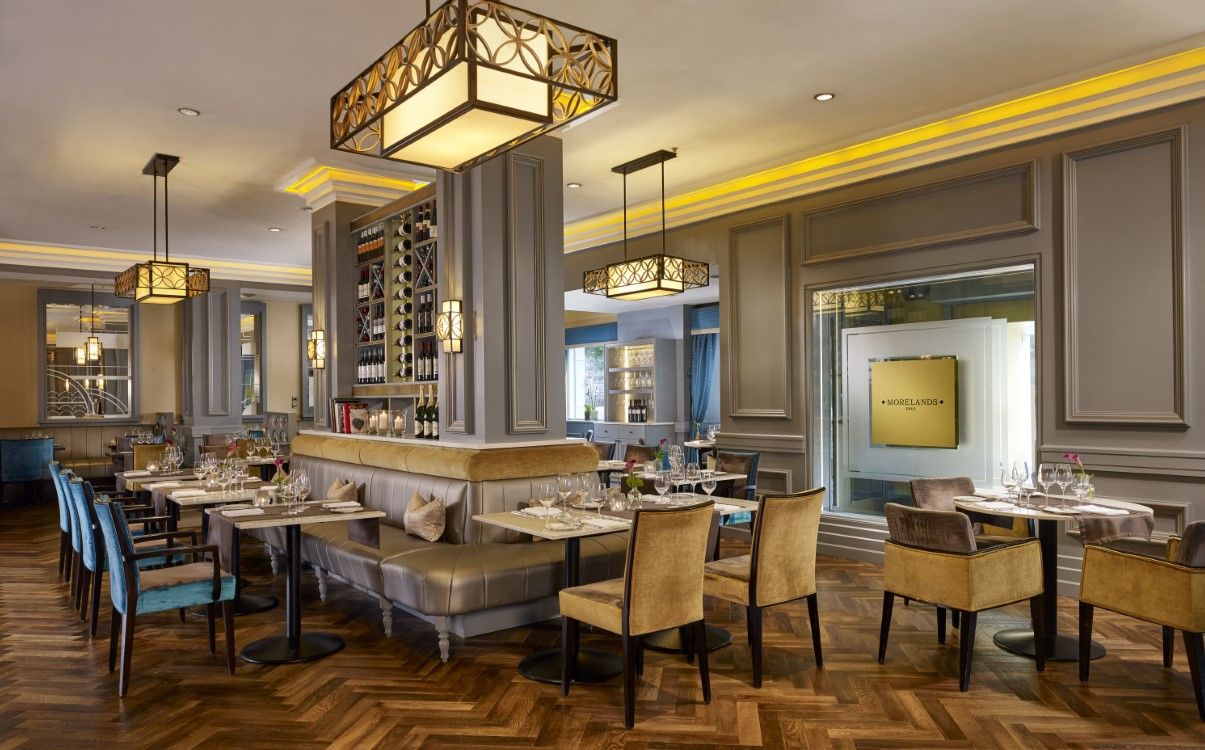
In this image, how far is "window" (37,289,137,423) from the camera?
1115 cm

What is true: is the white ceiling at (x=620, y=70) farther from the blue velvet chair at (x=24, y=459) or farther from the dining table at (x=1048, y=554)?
the blue velvet chair at (x=24, y=459)

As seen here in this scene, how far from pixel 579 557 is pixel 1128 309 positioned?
3.67 m

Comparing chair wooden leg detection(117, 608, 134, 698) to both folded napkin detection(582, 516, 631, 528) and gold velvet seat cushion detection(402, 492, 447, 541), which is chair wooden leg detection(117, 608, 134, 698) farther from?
folded napkin detection(582, 516, 631, 528)

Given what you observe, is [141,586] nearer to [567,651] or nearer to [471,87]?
[567,651]

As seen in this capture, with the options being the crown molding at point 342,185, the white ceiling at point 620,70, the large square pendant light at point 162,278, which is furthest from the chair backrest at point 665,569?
the large square pendant light at point 162,278

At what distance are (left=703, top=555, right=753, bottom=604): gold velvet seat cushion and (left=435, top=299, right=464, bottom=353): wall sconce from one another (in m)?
2.29

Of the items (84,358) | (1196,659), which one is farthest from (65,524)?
(1196,659)

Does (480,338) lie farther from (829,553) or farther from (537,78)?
(829,553)

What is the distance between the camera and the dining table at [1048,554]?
13.6 ft

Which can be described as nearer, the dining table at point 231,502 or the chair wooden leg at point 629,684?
the chair wooden leg at point 629,684

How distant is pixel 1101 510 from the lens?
4.09m

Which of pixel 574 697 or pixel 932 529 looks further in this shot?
pixel 932 529

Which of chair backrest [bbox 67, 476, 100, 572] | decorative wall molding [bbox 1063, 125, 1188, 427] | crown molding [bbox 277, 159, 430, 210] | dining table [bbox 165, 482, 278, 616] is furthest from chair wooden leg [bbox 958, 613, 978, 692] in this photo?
crown molding [bbox 277, 159, 430, 210]

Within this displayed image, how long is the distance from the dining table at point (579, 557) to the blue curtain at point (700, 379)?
275 inches
